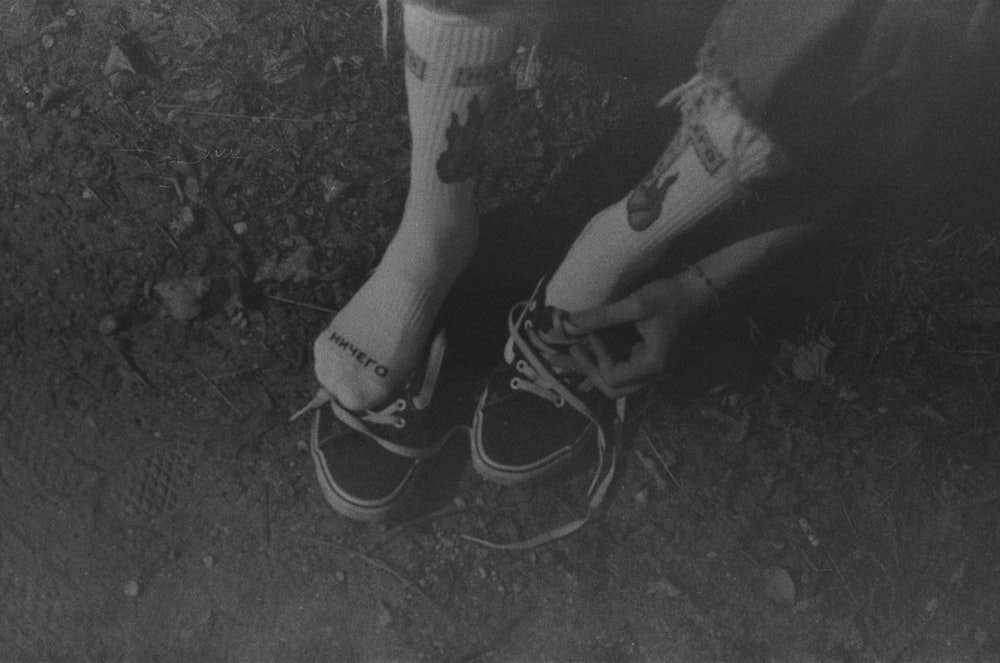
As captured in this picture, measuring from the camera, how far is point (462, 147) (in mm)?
1286

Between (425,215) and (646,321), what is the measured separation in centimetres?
43

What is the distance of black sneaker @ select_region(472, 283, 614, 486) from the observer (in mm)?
1604

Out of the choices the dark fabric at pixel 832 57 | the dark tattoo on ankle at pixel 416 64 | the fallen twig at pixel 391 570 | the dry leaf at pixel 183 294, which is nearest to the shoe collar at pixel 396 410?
the fallen twig at pixel 391 570

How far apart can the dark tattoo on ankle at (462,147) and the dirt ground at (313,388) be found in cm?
48

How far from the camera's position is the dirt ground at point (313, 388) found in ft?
5.13

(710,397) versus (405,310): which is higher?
(405,310)

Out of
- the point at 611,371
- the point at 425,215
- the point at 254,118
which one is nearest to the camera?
the point at 425,215

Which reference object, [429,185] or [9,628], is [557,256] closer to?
[429,185]

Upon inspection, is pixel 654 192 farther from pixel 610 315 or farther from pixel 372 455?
pixel 372 455

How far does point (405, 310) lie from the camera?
5.13 feet

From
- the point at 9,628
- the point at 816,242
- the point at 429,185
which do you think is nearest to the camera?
the point at 429,185

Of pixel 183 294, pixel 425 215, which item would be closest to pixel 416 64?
pixel 425 215

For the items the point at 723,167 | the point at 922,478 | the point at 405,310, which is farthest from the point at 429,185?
the point at 922,478

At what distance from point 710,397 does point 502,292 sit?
49cm
